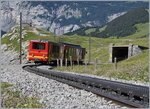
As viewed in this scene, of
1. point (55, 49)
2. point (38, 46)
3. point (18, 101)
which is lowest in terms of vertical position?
point (18, 101)

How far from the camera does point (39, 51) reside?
58188 mm

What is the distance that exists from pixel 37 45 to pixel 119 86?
41665 mm

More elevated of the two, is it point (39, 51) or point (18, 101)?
point (39, 51)

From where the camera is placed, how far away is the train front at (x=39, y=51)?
A: 57.0 meters

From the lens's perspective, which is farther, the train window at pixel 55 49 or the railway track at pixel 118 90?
the train window at pixel 55 49

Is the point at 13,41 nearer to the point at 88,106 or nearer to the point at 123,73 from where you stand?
the point at 123,73

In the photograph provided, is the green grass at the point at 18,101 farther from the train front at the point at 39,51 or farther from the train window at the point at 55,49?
the train window at the point at 55,49

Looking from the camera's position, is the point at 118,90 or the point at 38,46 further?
the point at 38,46

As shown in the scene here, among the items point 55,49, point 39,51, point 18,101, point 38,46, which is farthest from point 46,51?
point 18,101

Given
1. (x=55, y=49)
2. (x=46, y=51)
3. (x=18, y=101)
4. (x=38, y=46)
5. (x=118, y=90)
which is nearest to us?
(x=18, y=101)

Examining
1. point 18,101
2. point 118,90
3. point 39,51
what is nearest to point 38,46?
point 39,51

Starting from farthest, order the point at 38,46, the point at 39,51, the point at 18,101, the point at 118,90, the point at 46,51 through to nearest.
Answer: the point at 38,46 < the point at 39,51 < the point at 46,51 < the point at 118,90 < the point at 18,101

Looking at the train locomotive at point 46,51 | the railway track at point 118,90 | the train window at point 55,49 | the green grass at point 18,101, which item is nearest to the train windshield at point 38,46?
the train locomotive at point 46,51

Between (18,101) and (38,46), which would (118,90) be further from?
(38,46)
